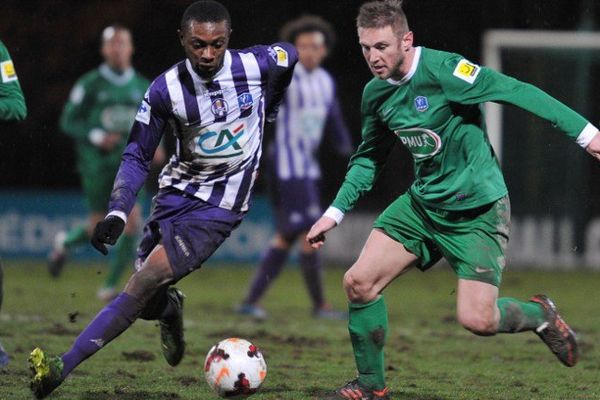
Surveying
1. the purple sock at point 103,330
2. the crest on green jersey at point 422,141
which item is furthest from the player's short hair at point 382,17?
the purple sock at point 103,330

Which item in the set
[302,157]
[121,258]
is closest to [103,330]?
[302,157]

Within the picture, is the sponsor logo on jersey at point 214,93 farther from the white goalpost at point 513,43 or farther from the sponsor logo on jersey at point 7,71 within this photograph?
the white goalpost at point 513,43

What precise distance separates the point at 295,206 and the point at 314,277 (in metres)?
0.59

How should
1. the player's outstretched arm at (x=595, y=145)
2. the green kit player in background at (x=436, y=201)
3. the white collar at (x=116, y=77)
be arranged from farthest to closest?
the white collar at (x=116, y=77), the green kit player in background at (x=436, y=201), the player's outstretched arm at (x=595, y=145)

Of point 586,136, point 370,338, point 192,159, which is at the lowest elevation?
point 370,338

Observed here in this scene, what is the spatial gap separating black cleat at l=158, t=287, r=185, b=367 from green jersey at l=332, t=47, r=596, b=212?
1.07m

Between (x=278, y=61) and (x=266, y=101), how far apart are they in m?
0.21

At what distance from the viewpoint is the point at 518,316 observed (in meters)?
5.34

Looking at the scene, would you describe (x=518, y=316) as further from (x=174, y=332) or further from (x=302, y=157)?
(x=302, y=157)

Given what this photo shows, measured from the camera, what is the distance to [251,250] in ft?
42.2

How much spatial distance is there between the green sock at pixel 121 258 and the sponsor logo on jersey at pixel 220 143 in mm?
4378

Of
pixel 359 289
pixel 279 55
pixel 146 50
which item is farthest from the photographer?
pixel 146 50

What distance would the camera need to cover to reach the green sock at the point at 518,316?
5293 mm

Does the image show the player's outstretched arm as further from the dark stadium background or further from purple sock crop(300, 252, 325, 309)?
the dark stadium background
